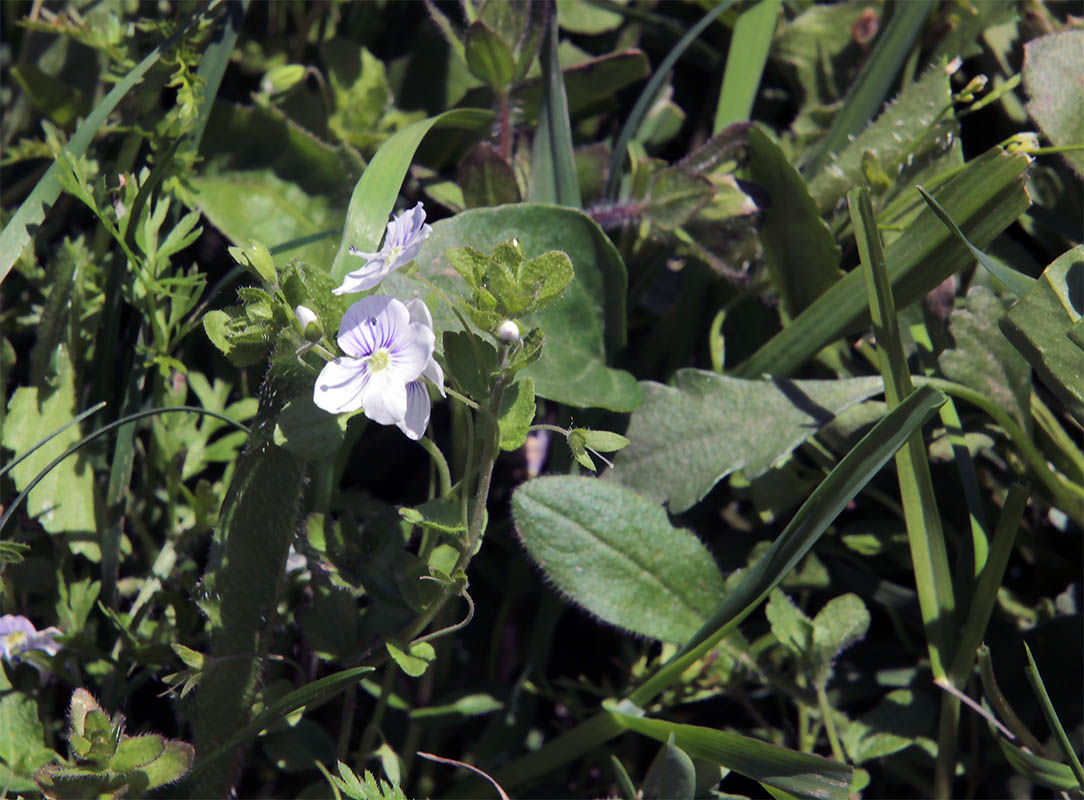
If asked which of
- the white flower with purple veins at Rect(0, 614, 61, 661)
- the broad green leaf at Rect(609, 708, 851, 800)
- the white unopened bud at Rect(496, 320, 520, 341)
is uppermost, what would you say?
the white unopened bud at Rect(496, 320, 520, 341)

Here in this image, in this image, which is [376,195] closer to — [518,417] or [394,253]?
[394,253]

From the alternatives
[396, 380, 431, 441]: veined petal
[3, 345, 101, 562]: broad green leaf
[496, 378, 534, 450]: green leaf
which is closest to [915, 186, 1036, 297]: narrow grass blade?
[496, 378, 534, 450]: green leaf

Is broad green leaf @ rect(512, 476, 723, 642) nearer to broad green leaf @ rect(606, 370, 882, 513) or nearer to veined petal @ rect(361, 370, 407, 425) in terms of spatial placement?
broad green leaf @ rect(606, 370, 882, 513)

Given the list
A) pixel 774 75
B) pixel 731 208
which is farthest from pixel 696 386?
pixel 774 75

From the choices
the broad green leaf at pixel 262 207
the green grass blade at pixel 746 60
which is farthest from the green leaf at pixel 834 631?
the broad green leaf at pixel 262 207

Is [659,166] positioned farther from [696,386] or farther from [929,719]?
[929,719]

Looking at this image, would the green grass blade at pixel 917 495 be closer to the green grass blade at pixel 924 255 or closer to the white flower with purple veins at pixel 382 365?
the green grass blade at pixel 924 255
